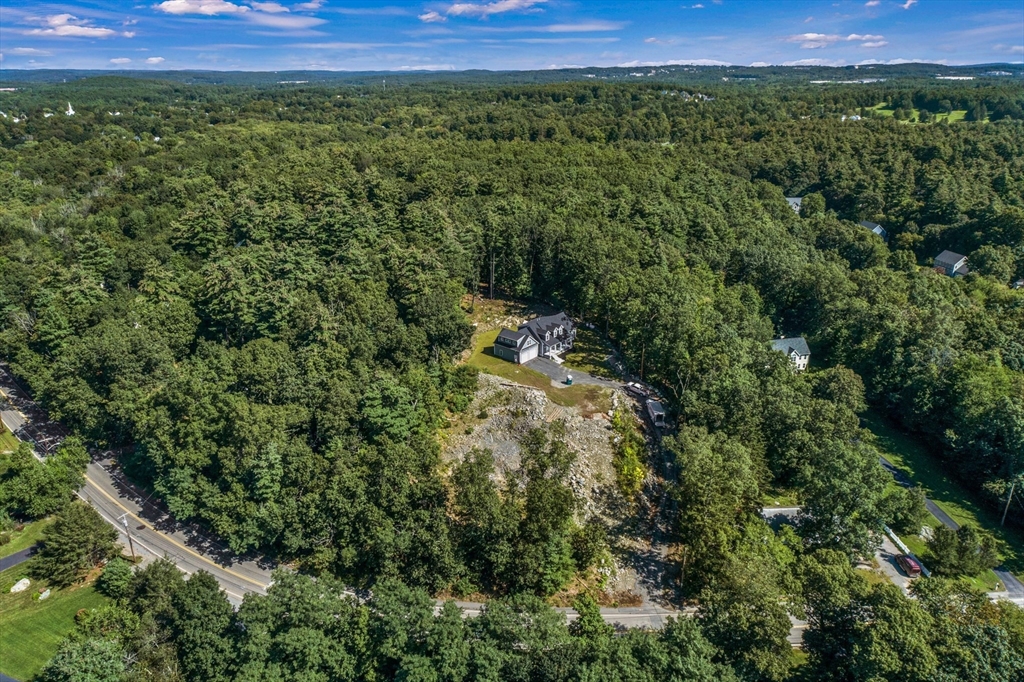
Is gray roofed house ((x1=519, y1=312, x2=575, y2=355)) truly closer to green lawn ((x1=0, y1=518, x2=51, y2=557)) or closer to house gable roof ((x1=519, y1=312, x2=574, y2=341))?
house gable roof ((x1=519, y1=312, x2=574, y2=341))

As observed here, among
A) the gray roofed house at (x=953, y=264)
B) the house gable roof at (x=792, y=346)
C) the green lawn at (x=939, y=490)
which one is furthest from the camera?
the gray roofed house at (x=953, y=264)

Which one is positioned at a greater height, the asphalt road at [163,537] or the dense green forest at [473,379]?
the dense green forest at [473,379]

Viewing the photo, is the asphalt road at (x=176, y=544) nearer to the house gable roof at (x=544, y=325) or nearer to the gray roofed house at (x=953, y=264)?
the house gable roof at (x=544, y=325)

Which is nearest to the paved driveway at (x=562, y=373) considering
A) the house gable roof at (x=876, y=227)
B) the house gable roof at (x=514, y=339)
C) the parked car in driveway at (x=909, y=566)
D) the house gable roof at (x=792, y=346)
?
the house gable roof at (x=514, y=339)

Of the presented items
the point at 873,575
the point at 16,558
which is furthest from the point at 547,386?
the point at 16,558

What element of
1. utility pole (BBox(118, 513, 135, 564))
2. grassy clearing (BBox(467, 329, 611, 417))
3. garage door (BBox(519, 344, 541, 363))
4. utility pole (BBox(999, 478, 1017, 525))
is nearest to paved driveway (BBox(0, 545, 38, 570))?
utility pole (BBox(118, 513, 135, 564))
